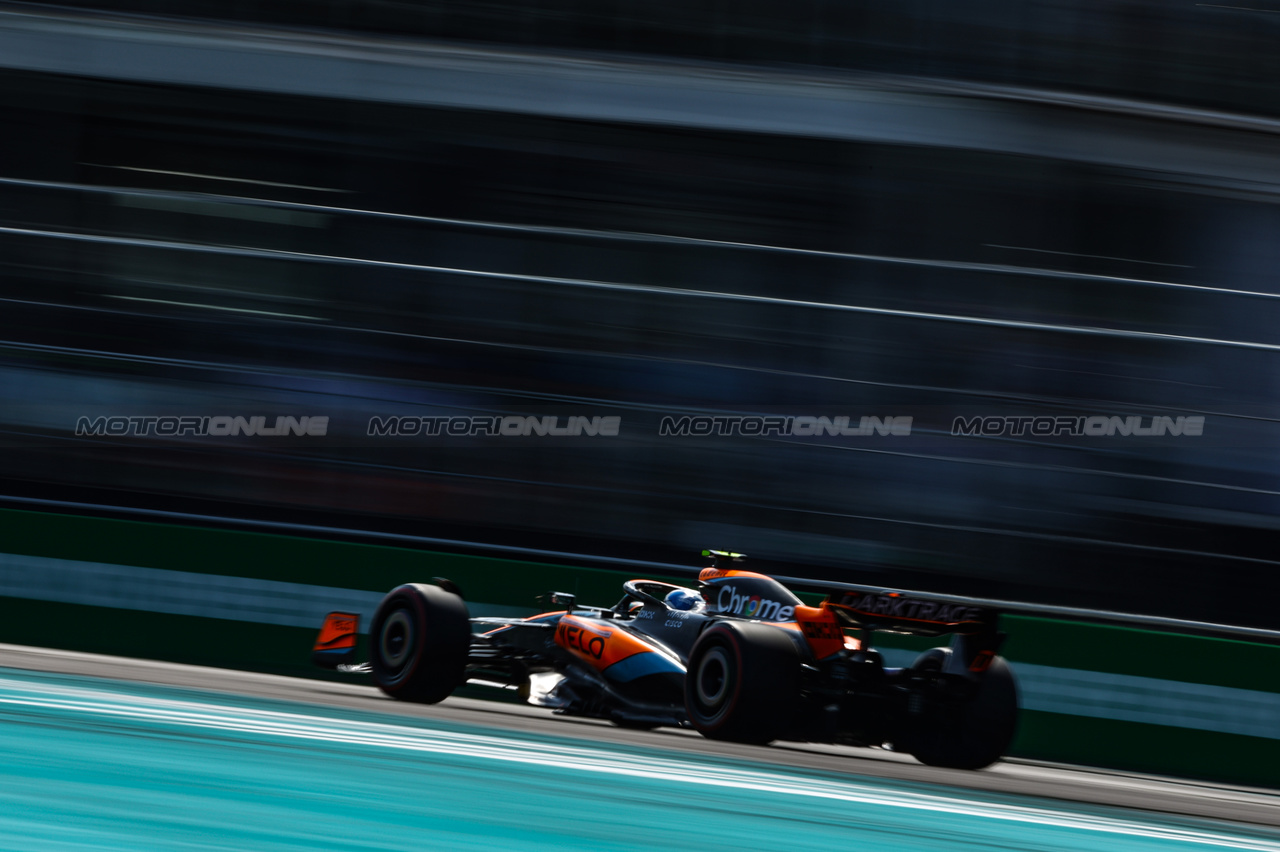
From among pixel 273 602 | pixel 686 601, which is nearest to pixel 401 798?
pixel 686 601

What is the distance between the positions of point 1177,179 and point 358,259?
5942mm

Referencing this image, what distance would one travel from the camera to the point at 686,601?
21.0ft

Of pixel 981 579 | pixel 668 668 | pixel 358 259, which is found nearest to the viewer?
pixel 668 668

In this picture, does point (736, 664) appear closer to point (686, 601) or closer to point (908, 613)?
point (908, 613)

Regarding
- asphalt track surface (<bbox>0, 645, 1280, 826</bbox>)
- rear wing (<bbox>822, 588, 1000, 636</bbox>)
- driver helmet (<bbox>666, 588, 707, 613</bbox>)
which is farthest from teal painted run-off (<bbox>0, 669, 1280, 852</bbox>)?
driver helmet (<bbox>666, 588, 707, 613</bbox>)

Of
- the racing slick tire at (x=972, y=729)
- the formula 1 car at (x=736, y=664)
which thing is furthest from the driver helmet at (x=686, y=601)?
the racing slick tire at (x=972, y=729)

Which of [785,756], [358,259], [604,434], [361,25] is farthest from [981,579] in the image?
[361,25]

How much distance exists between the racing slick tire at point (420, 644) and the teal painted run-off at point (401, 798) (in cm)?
230

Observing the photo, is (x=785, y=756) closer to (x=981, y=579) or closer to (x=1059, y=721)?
(x=1059, y=721)

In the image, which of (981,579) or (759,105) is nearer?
(981,579)

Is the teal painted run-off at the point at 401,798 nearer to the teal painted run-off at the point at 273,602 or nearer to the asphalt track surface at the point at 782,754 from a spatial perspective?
the asphalt track surface at the point at 782,754

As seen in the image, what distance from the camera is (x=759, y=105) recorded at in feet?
32.5

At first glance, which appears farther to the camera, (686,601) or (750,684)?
(686,601)

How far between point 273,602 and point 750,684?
357 centimetres
